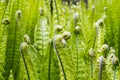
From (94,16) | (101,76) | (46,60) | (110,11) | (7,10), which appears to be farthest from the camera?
(94,16)

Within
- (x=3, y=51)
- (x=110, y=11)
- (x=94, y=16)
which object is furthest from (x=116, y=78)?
(x=94, y=16)

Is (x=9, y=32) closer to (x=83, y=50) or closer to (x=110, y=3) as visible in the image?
(x=83, y=50)

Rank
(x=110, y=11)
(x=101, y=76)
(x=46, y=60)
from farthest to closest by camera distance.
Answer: (x=110, y=11) → (x=46, y=60) → (x=101, y=76)

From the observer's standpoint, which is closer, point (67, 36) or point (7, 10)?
point (67, 36)

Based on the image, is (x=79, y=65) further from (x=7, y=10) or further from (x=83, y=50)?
(x=7, y=10)

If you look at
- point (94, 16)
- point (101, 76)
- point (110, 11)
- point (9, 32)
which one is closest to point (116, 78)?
point (101, 76)

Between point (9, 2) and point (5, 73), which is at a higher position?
point (9, 2)
